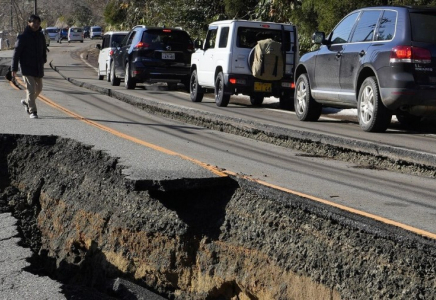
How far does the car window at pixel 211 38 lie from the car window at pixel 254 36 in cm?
124

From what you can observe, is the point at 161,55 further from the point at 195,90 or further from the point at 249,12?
the point at 249,12

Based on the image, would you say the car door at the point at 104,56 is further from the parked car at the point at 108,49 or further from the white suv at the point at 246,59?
the white suv at the point at 246,59

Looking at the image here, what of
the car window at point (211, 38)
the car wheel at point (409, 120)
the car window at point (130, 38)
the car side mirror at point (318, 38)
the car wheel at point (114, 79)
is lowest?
the car wheel at point (114, 79)

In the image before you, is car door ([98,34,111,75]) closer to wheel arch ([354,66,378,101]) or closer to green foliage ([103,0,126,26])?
wheel arch ([354,66,378,101])

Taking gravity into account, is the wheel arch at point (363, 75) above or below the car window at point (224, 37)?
below

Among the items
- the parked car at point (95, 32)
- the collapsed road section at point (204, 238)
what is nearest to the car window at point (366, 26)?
the collapsed road section at point (204, 238)

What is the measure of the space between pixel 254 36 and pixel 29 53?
209 inches

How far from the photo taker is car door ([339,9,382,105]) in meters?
11.8


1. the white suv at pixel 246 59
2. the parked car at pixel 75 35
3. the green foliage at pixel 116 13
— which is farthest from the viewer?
the parked car at pixel 75 35

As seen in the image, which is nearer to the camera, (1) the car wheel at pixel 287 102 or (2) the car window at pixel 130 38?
(1) the car wheel at pixel 287 102

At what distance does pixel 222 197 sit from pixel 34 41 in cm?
811

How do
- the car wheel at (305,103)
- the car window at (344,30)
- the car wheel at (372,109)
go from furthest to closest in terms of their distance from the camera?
the car wheel at (305,103) → the car window at (344,30) → the car wheel at (372,109)

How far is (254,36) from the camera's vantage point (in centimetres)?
1730

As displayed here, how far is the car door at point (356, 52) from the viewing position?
11812mm
